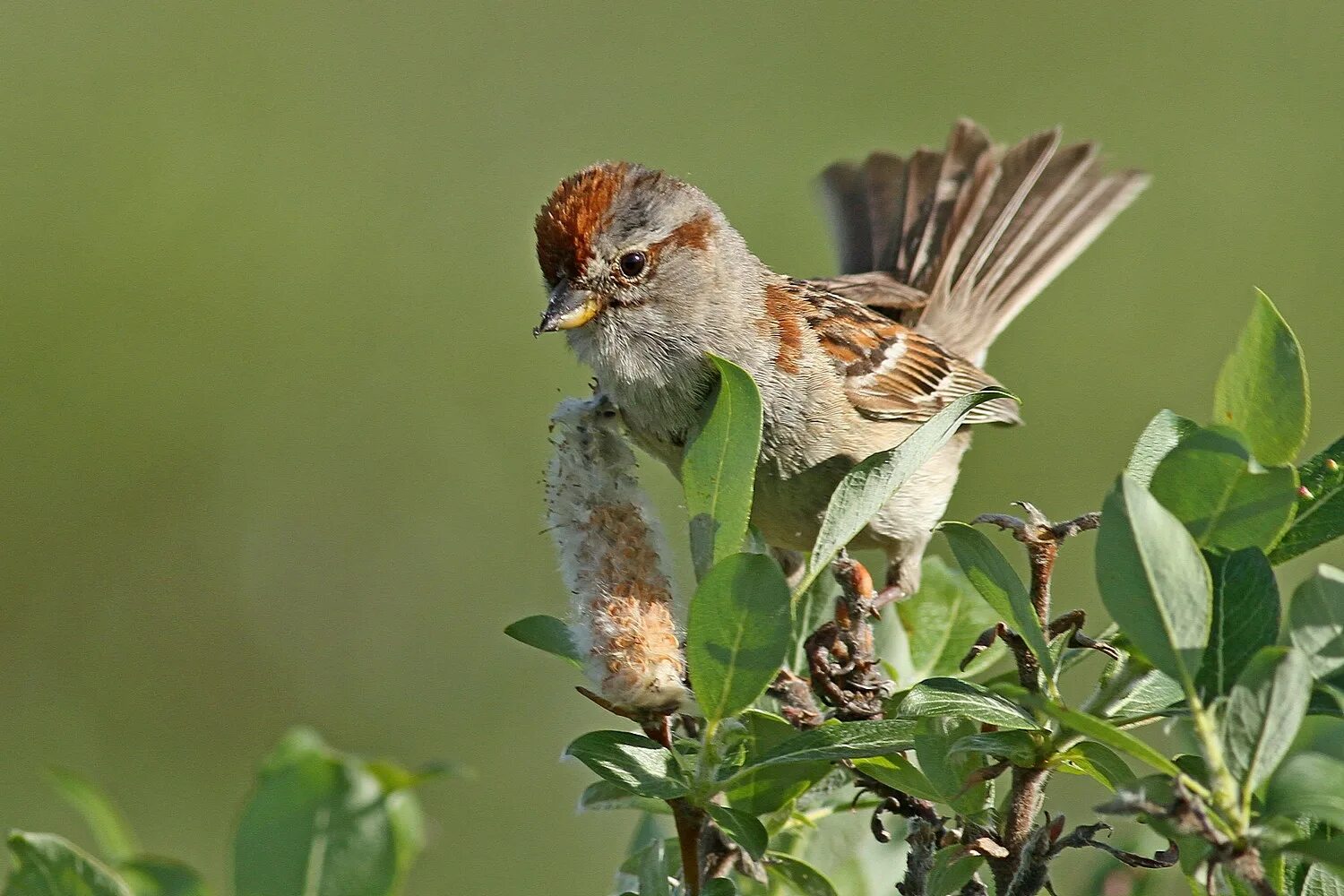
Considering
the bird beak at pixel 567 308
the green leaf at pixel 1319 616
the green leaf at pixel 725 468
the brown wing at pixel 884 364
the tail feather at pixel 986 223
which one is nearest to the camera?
the green leaf at pixel 1319 616

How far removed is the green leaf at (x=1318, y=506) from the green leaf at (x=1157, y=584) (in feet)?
0.75

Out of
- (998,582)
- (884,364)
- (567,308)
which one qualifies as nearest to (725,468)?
(998,582)

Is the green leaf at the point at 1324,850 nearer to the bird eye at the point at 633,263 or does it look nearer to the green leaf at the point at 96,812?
the green leaf at the point at 96,812

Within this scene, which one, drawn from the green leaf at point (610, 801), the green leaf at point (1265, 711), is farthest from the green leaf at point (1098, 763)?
the green leaf at point (610, 801)

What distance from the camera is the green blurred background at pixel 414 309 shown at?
4.24 meters

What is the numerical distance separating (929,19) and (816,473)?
4311 mm

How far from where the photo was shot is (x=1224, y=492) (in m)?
1.04

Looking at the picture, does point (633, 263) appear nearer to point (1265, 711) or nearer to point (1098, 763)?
point (1098, 763)

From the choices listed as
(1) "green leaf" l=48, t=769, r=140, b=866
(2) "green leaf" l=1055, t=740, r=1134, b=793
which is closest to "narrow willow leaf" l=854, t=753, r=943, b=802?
(2) "green leaf" l=1055, t=740, r=1134, b=793

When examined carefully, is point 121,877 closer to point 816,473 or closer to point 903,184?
point 816,473

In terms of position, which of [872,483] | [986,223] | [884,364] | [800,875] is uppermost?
[986,223]

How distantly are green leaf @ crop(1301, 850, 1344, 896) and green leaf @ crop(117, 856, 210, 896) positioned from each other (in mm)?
877

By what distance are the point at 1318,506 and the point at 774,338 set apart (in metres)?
1.36

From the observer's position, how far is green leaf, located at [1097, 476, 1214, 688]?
0.96 metres
